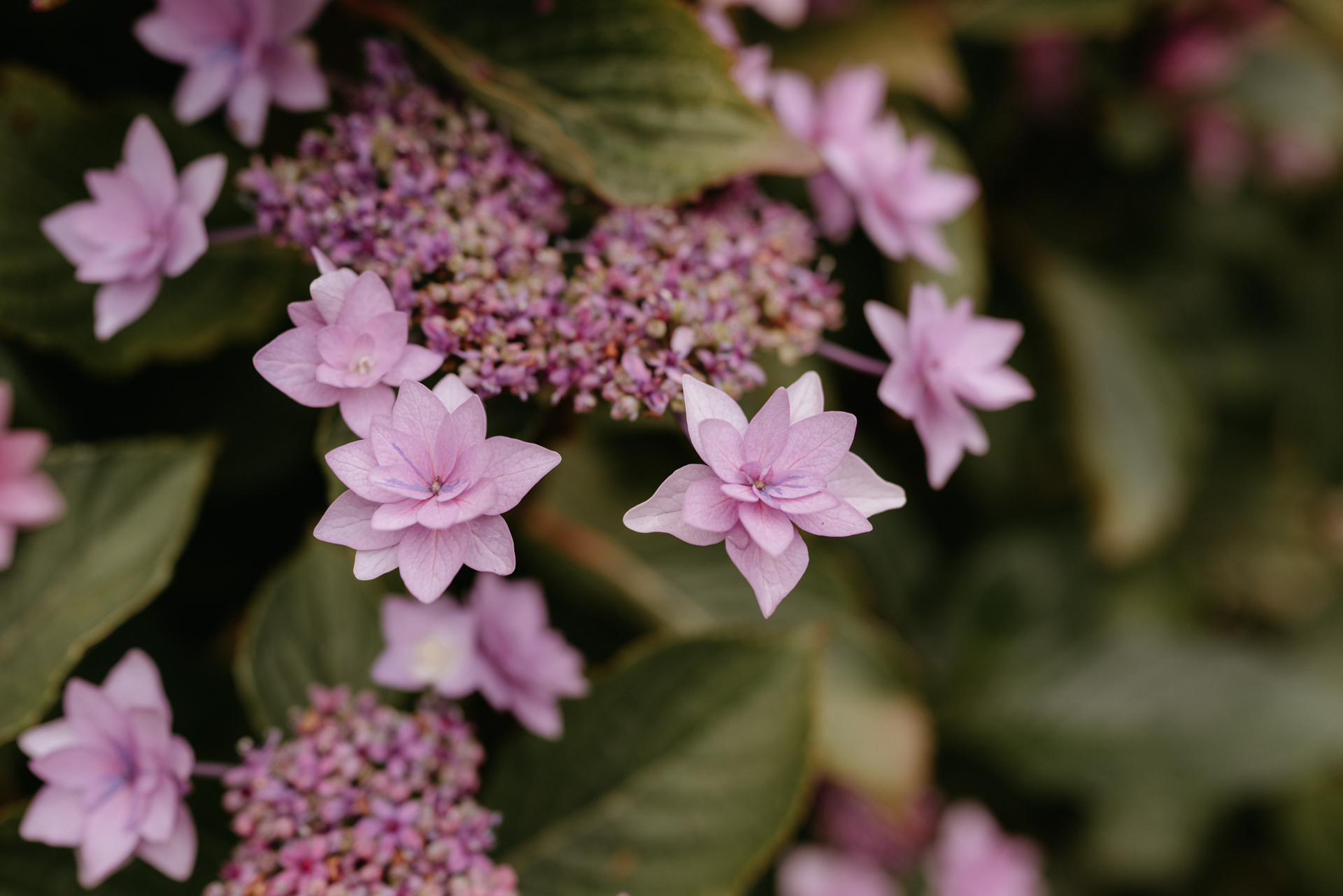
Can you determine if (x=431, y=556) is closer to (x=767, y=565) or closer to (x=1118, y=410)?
(x=767, y=565)

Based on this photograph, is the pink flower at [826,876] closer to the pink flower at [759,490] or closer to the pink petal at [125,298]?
the pink flower at [759,490]

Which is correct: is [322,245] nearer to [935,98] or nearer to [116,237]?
[116,237]

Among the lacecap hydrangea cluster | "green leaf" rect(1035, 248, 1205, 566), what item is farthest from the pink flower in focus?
"green leaf" rect(1035, 248, 1205, 566)

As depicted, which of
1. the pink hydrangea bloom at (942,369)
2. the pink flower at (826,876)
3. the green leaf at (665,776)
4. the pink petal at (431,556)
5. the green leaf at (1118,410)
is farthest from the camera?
the green leaf at (1118,410)

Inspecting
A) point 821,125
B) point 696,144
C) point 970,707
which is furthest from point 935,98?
point 970,707

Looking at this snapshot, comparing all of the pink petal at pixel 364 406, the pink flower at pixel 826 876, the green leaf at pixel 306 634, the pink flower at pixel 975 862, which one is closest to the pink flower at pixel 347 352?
the pink petal at pixel 364 406
